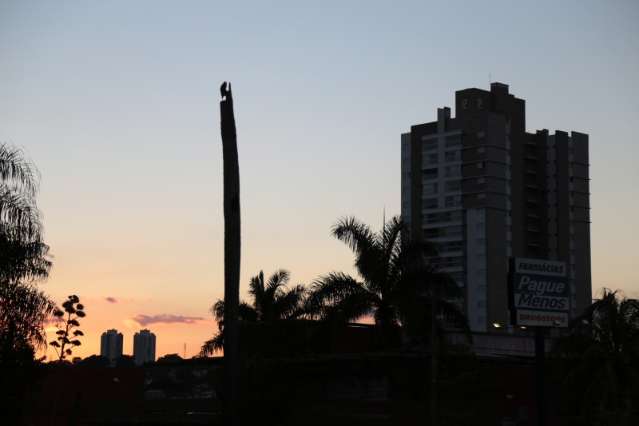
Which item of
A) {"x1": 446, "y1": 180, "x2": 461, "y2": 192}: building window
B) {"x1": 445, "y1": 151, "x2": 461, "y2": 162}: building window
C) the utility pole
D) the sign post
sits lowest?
the utility pole

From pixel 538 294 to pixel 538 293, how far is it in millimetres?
35

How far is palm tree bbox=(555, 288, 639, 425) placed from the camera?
42188 mm

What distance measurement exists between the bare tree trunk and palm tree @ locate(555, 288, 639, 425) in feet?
86.6

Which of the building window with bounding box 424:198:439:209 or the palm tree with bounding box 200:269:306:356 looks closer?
the palm tree with bounding box 200:269:306:356

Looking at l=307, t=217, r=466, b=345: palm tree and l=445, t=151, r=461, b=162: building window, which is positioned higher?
l=445, t=151, r=461, b=162: building window

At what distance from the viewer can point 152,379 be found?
59.8m

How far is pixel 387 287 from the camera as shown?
169 ft

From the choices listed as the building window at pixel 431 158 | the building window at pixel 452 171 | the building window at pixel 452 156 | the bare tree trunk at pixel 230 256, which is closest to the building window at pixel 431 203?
the building window at pixel 452 171

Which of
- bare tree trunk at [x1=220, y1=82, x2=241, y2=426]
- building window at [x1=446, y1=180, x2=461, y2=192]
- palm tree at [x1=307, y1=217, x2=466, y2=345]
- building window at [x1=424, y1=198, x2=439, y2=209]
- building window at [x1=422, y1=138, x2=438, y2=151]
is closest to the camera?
bare tree trunk at [x1=220, y1=82, x2=241, y2=426]

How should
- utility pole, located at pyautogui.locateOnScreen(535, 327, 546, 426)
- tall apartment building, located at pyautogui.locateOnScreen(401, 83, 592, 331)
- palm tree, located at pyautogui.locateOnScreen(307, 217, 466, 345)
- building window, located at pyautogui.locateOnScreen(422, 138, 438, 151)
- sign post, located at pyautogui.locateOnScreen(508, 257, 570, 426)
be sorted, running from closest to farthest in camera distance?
utility pole, located at pyautogui.locateOnScreen(535, 327, 546, 426)
sign post, located at pyautogui.locateOnScreen(508, 257, 570, 426)
palm tree, located at pyautogui.locateOnScreen(307, 217, 466, 345)
tall apartment building, located at pyautogui.locateOnScreen(401, 83, 592, 331)
building window, located at pyautogui.locateOnScreen(422, 138, 438, 151)

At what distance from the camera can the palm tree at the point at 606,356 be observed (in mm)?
42188

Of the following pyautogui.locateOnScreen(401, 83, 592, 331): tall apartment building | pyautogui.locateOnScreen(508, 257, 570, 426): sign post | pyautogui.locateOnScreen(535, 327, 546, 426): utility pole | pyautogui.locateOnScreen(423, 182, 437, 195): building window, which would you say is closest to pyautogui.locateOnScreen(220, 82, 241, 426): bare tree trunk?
pyautogui.locateOnScreen(535, 327, 546, 426): utility pole

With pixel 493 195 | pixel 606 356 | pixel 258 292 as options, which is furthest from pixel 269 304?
pixel 493 195

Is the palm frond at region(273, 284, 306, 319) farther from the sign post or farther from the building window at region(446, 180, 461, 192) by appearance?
the building window at region(446, 180, 461, 192)
